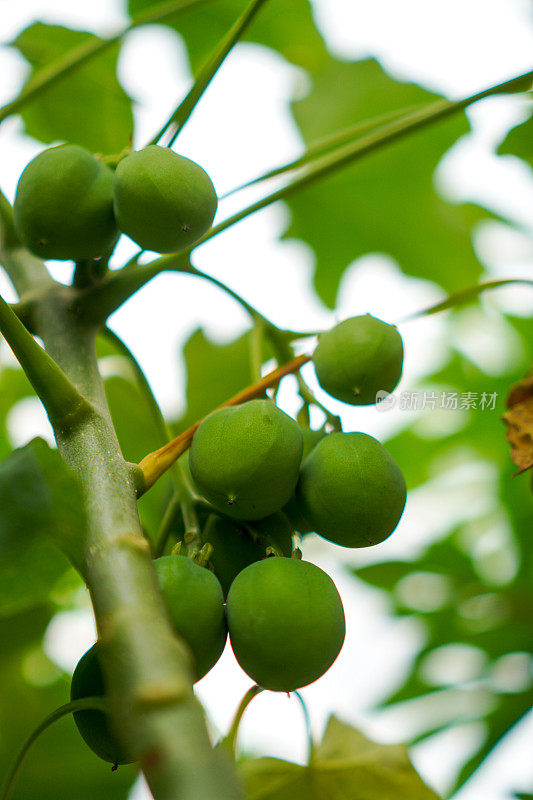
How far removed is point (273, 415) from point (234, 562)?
0.21 metres

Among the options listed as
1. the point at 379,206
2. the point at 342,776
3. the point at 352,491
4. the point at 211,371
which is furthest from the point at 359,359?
the point at 379,206

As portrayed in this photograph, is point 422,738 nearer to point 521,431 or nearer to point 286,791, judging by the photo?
point 286,791

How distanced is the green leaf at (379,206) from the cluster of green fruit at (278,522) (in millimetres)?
1229

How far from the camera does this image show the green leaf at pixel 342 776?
4.44 feet

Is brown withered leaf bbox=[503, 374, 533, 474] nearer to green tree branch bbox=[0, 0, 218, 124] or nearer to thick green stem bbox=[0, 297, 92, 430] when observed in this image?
thick green stem bbox=[0, 297, 92, 430]

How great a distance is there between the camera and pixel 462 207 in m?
2.48

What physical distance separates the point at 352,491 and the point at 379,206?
60.7 inches

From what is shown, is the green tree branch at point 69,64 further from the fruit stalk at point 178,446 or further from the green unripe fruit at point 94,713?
the green unripe fruit at point 94,713

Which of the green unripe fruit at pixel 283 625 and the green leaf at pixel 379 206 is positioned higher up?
the green unripe fruit at pixel 283 625

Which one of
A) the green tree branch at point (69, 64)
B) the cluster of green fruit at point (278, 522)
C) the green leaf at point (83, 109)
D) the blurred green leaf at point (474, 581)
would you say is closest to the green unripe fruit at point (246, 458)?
the cluster of green fruit at point (278, 522)

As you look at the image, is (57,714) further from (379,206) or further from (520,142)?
(379,206)

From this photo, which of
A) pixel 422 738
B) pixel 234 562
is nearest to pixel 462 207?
pixel 422 738

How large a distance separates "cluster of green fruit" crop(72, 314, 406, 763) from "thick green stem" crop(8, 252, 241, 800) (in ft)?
0.46

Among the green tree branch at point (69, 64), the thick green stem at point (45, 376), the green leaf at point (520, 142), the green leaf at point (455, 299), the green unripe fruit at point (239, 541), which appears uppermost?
the green tree branch at point (69, 64)
